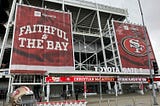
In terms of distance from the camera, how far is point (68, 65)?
3450 centimetres

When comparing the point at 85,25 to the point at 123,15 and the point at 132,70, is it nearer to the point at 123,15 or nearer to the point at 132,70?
the point at 123,15

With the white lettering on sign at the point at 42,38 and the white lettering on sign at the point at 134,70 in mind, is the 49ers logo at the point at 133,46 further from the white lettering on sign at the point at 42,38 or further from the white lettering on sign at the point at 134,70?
the white lettering on sign at the point at 42,38

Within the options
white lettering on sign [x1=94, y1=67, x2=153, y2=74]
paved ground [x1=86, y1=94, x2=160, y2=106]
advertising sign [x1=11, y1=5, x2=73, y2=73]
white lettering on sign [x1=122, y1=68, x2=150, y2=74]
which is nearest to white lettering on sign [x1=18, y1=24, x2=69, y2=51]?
advertising sign [x1=11, y1=5, x2=73, y2=73]

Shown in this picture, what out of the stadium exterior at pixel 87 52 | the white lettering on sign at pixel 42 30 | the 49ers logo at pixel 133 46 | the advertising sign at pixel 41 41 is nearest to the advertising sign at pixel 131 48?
the 49ers logo at pixel 133 46

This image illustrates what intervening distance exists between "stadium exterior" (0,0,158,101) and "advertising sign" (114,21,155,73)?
3.54 ft

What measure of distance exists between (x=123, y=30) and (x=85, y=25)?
1214cm

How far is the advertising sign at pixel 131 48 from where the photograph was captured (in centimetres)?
3992

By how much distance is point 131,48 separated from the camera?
42938 mm

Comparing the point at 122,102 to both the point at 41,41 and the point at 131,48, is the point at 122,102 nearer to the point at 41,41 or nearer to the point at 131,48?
the point at 41,41

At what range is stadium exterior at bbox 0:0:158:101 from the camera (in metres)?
32.3

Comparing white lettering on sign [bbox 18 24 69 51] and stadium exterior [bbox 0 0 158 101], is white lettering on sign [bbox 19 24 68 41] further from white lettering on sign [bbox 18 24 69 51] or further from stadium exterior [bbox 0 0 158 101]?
stadium exterior [bbox 0 0 158 101]

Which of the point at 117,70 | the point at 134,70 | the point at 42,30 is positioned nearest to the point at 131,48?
the point at 134,70

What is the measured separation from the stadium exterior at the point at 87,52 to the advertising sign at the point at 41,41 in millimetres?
1935

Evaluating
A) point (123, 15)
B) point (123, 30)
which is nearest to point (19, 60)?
point (123, 30)
